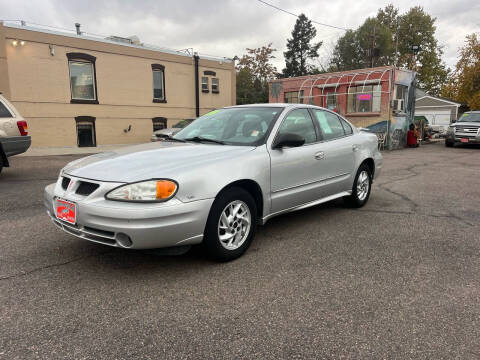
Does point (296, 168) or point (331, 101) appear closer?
point (296, 168)

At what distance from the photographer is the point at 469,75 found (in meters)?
32.4

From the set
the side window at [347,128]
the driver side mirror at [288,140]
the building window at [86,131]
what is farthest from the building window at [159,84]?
the driver side mirror at [288,140]

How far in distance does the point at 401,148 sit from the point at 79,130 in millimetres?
16166

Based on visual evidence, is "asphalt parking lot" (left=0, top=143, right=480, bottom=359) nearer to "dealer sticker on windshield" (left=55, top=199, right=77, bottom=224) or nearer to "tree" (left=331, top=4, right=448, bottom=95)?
"dealer sticker on windshield" (left=55, top=199, right=77, bottom=224)

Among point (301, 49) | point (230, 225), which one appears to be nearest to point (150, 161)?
point (230, 225)

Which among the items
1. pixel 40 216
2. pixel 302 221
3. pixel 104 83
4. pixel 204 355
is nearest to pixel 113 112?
pixel 104 83

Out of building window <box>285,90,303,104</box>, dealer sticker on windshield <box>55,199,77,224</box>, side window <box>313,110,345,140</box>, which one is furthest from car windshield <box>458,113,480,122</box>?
dealer sticker on windshield <box>55,199,77,224</box>

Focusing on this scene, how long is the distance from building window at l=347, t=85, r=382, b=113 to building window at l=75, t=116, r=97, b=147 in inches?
522

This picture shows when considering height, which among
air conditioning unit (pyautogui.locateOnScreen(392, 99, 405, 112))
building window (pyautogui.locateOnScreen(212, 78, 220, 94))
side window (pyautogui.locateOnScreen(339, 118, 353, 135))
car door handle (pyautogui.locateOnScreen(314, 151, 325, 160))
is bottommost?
car door handle (pyautogui.locateOnScreen(314, 151, 325, 160))

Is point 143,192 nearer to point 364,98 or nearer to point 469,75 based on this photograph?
point 364,98

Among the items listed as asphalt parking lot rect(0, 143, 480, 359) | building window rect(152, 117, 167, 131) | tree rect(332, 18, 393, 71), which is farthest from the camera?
tree rect(332, 18, 393, 71)

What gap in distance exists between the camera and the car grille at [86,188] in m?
2.99

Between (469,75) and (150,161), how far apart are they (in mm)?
37705

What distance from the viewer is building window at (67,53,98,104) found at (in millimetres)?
15641
